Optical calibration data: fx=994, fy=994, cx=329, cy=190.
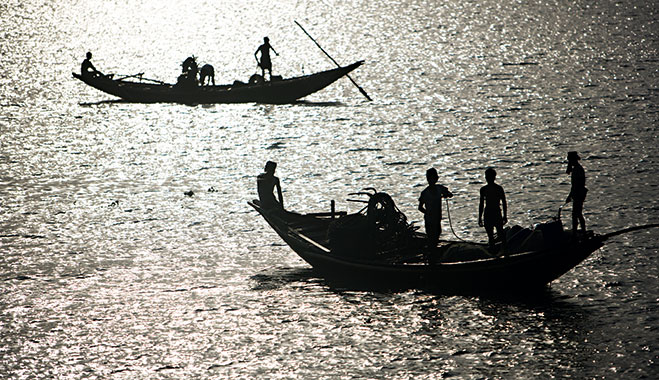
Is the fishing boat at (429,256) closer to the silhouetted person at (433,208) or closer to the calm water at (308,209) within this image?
the silhouetted person at (433,208)

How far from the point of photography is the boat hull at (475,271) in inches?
674

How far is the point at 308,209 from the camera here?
26.6 m

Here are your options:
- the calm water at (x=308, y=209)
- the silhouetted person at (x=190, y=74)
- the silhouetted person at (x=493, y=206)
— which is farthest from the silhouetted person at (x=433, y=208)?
the silhouetted person at (x=190, y=74)

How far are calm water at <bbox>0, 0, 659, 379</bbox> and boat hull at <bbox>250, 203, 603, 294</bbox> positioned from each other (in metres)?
0.31

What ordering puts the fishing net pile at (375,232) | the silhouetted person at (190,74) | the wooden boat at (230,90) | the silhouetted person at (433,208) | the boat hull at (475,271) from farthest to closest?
the wooden boat at (230,90) → the silhouetted person at (190,74) → the fishing net pile at (375,232) → the silhouetted person at (433,208) → the boat hull at (475,271)

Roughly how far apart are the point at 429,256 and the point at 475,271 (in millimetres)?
856

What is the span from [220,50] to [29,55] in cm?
1456

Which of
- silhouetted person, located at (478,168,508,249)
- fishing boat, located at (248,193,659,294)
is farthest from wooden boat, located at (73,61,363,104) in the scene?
silhouetted person, located at (478,168,508,249)

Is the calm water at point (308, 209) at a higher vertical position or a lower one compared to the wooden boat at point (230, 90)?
lower

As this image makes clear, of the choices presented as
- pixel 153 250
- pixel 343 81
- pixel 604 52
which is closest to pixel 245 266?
pixel 153 250

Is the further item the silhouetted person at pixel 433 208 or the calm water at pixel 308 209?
the silhouetted person at pixel 433 208

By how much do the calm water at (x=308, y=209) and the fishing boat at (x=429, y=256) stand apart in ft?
1.31

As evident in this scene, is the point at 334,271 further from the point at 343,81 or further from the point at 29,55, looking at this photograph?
the point at 29,55

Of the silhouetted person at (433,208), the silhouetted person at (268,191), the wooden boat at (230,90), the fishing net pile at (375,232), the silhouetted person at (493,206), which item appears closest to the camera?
the silhouetted person at (493,206)
